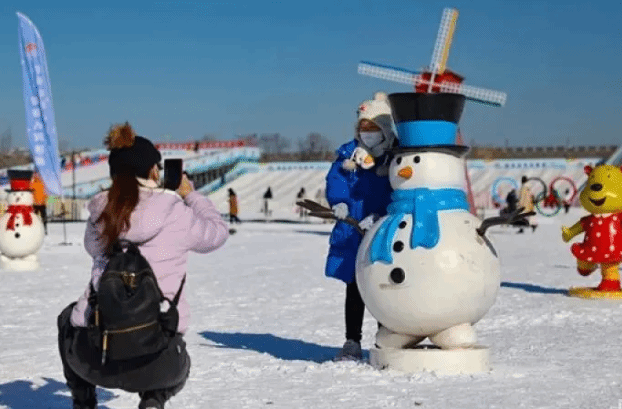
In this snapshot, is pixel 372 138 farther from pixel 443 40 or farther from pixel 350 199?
pixel 443 40

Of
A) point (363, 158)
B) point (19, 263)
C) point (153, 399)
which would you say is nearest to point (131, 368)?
point (153, 399)

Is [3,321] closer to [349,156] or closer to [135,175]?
[349,156]

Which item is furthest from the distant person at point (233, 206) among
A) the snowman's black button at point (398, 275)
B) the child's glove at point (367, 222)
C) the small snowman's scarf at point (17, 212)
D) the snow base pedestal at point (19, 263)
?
the snowman's black button at point (398, 275)

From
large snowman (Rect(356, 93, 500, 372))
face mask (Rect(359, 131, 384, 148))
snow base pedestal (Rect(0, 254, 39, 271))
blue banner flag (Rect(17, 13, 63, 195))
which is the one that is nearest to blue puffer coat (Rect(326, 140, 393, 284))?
face mask (Rect(359, 131, 384, 148))

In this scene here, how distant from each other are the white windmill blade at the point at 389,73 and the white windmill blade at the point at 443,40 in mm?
579

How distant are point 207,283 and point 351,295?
6.58 meters

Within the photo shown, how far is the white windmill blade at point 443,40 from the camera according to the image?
28297mm

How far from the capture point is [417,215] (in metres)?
6.23

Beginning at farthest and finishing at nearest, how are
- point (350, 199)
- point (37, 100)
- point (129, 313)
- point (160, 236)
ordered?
point (37, 100) < point (350, 199) < point (160, 236) < point (129, 313)

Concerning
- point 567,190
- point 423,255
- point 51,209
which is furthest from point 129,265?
point 567,190

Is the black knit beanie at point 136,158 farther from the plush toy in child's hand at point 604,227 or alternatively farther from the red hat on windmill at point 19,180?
the red hat on windmill at point 19,180

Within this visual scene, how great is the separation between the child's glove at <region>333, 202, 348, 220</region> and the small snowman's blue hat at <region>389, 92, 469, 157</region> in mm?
544

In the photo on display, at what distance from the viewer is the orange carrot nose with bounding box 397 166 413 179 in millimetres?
6344

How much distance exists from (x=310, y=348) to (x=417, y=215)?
1.83 meters
